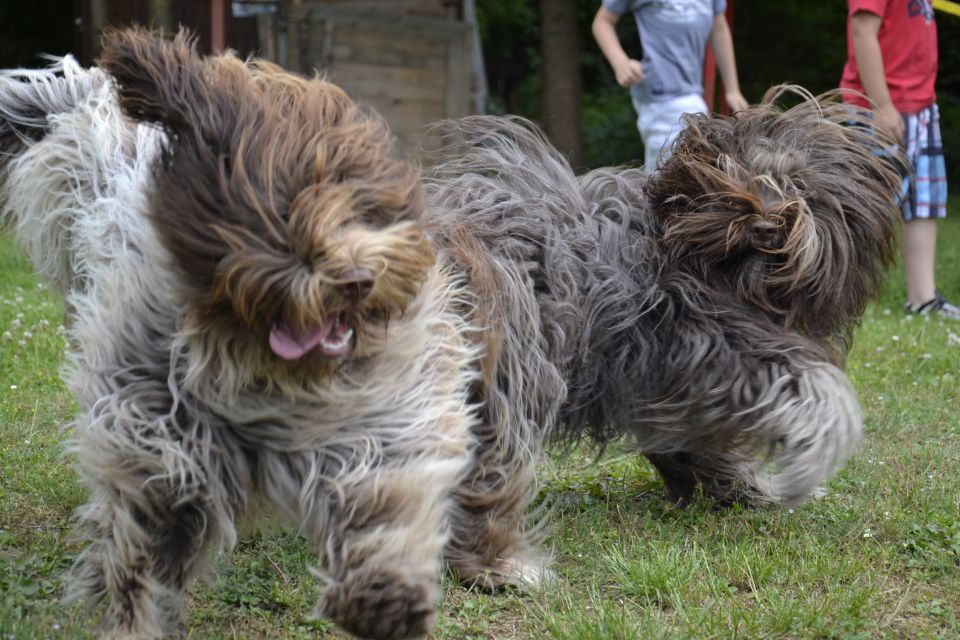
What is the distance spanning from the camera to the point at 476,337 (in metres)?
3.27

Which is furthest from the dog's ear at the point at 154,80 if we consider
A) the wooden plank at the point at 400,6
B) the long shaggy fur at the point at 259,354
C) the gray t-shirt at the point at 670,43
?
the wooden plank at the point at 400,6

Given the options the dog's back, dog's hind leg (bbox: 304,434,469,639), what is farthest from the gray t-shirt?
dog's hind leg (bbox: 304,434,469,639)

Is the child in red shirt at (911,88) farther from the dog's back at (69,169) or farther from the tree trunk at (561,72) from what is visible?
the tree trunk at (561,72)

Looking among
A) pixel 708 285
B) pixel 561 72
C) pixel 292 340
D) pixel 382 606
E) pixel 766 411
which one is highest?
pixel 292 340

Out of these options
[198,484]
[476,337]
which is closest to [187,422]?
[198,484]

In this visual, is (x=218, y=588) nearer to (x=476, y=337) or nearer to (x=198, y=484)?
(x=198, y=484)

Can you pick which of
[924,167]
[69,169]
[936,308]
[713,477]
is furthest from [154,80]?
[936,308]

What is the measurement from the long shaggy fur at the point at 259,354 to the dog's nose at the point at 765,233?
106 cm

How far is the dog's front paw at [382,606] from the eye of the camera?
2.56 meters

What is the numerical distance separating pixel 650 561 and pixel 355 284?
1.41 meters

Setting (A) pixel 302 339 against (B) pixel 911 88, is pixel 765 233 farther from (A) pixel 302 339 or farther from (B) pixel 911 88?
(B) pixel 911 88

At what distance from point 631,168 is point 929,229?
3780mm

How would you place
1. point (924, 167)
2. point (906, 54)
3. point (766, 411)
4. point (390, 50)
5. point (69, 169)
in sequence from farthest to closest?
point (390, 50) → point (924, 167) → point (906, 54) → point (766, 411) → point (69, 169)

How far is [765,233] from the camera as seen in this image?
11.9 feet
